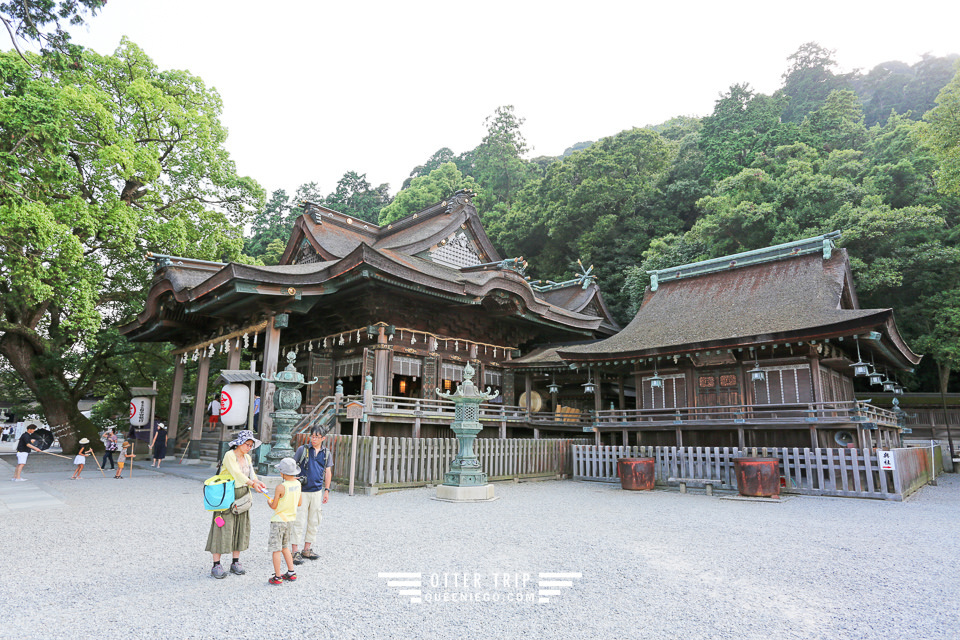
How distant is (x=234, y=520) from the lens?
180 inches

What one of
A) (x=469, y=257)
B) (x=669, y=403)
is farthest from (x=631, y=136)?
(x=669, y=403)

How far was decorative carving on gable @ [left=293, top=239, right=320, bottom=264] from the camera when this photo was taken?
20.4 meters

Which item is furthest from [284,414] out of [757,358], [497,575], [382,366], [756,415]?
[757,358]

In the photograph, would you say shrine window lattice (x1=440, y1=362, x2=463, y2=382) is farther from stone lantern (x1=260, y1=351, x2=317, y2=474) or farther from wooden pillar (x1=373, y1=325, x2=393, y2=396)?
stone lantern (x1=260, y1=351, x2=317, y2=474)

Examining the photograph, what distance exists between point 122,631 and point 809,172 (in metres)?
28.6

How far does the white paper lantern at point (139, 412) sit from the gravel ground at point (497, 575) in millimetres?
8936

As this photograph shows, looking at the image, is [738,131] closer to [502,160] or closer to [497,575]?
[502,160]

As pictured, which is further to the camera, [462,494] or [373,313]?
[373,313]

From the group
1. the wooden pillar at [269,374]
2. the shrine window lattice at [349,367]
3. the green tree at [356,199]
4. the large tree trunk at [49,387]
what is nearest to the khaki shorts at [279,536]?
the wooden pillar at [269,374]

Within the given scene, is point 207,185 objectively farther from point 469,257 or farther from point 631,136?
point 631,136

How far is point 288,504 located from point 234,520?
0.57 m

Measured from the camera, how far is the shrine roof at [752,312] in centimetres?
1273

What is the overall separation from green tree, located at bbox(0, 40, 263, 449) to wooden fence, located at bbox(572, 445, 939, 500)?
47.4ft

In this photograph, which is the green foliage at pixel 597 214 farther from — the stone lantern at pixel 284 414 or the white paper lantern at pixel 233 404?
the white paper lantern at pixel 233 404
